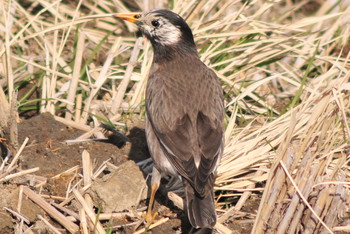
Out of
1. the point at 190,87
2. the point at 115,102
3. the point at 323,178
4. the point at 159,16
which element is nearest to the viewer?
the point at 323,178

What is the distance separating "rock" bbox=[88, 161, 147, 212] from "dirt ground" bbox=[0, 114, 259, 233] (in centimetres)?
14

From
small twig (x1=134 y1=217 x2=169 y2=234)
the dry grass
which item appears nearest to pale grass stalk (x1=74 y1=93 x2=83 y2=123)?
the dry grass

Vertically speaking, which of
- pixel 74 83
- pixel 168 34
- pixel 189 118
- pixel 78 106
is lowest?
pixel 78 106

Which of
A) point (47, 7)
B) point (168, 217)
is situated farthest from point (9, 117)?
point (47, 7)

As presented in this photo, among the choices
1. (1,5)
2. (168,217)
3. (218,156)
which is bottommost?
(168,217)

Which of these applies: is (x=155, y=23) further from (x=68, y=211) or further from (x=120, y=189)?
(x=68, y=211)

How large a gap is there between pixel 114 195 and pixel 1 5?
2.77 metres

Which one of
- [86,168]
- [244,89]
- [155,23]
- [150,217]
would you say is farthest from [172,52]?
[150,217]

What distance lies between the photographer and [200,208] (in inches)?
205

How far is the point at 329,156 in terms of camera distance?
522cm

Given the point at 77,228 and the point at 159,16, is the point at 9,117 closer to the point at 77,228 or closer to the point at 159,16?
the point at 77,228

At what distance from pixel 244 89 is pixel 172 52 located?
1055 mm

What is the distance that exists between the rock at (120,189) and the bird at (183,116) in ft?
0.40

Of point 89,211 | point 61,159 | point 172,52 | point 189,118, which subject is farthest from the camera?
point 172,52
